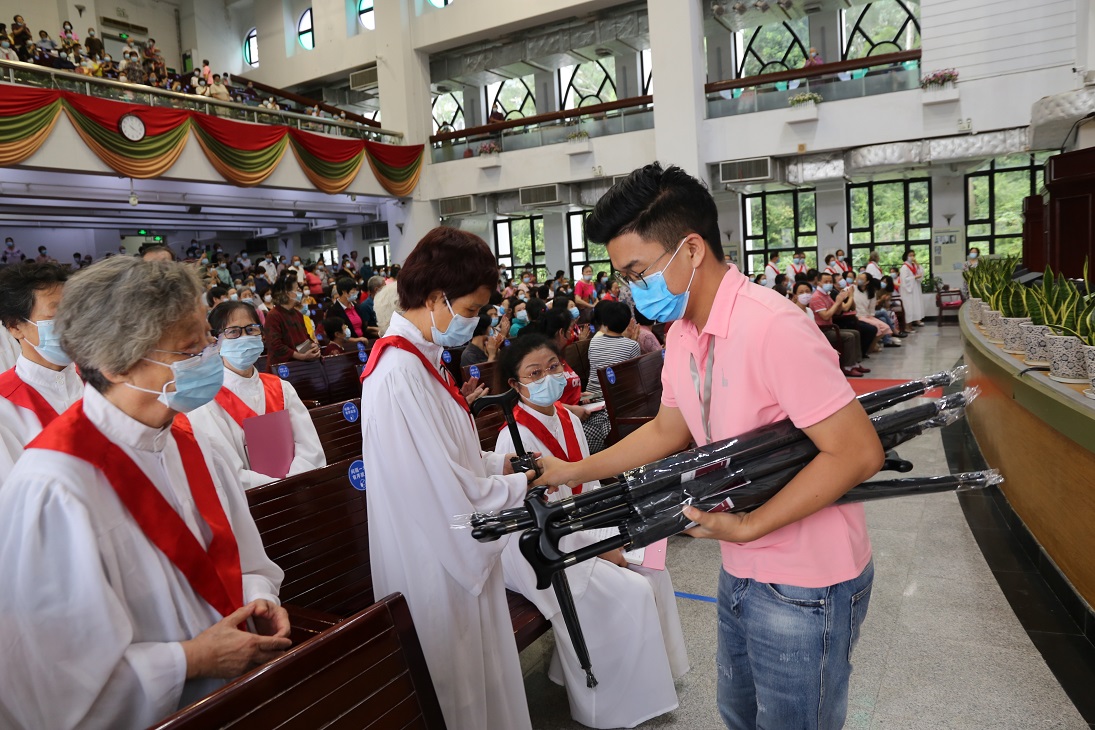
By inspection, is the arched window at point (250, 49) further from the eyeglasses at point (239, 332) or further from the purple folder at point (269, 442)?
the purple folder at point (269, 442)

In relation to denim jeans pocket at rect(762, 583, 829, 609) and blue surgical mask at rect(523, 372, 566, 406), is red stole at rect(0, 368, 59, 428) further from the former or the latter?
denim jeans pocket at rect(762, 583, 829, 609)

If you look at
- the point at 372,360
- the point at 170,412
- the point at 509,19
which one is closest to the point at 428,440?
the point at 372,360

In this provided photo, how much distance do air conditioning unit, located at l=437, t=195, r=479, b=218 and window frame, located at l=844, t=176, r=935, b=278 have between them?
8.60 meters

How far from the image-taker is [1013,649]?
2768 mm

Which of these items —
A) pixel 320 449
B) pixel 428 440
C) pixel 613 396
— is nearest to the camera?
pixel 428 440

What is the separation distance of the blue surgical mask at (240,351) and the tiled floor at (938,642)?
5.78ft

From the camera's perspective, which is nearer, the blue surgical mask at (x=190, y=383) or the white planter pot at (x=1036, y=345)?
the blue surgical mask at (x=190, y=383)

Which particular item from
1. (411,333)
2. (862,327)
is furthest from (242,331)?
(862,327)

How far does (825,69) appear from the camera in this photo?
1438cm

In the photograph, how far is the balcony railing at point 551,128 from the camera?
16.2 metres

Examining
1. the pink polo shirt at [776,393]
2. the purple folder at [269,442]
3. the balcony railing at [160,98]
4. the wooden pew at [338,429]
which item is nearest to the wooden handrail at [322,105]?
the balcony railing at [160,98]

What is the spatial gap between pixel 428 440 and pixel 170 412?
2.03ft

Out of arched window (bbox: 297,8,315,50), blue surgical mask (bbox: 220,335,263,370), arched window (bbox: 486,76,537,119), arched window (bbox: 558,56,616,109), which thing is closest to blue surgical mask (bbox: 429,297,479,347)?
blue surgical mask (bbox: 220,335,263,370)

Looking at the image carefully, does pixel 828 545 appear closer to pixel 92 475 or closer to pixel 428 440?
pixel 428 440
